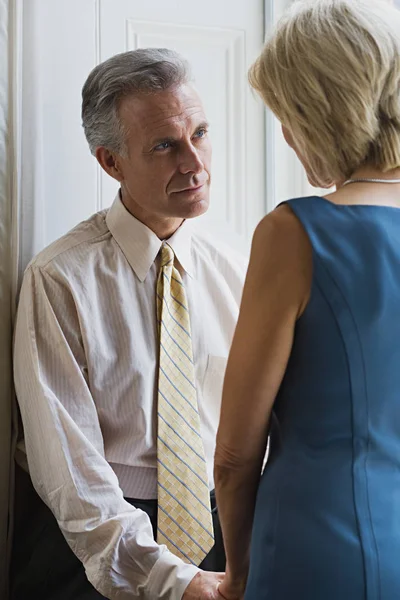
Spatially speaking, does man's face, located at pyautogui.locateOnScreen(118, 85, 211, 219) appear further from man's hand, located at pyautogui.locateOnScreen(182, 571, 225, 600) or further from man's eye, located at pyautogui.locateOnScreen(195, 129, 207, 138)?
man's hand, located at pyautogui.locateOnScreen(182, 571, 225, 600)

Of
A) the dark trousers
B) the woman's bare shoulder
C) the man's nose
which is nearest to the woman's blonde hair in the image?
the woman's bare shoulder

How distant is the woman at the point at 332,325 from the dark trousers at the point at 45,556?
65 centimetres

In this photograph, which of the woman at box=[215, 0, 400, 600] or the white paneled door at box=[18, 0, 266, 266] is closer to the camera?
the woman at box=[215, 0, 400, 600]

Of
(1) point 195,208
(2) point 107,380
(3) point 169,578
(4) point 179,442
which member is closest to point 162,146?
(1) point 195,208

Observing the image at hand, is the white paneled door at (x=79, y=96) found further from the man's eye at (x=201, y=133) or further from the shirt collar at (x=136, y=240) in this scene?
the man's eye at (x=201, y=133)

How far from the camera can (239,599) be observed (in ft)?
4.35

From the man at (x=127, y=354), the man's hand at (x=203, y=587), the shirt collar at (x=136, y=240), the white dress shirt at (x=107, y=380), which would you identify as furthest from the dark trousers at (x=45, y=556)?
the shirt collar at (x=136, y=240)

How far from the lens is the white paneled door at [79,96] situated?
1.89 meters

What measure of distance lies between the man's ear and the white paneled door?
0.16m

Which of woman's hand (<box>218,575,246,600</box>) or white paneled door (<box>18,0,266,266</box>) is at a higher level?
white paneled door (<box>18,0,266,266</box>)

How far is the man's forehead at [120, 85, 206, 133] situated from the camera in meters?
1.72

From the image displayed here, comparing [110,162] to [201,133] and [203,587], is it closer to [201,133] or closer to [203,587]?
[201,133]

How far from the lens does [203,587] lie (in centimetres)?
144

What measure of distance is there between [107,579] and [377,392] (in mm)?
724
